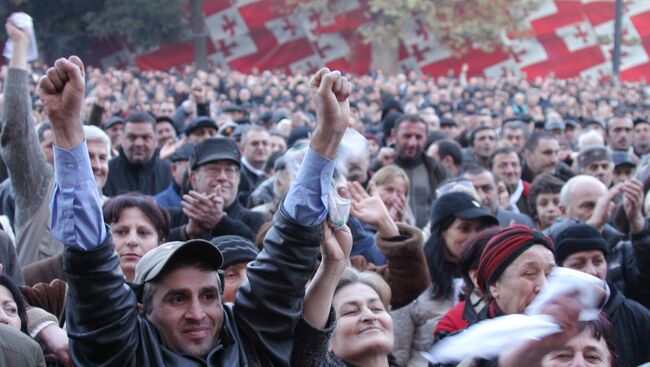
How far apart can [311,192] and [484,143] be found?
614 centimetres

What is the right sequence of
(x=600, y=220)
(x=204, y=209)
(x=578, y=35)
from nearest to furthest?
(x=204, y=209) → (x=600, y=220) → (x=578, y=35)

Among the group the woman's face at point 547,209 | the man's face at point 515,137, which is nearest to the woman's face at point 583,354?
the woman's face at point 547,209

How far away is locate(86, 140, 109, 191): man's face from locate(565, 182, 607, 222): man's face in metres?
2.39

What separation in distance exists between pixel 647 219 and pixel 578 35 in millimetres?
23407

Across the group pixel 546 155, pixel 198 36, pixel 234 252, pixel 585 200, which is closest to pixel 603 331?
pixel 234 252

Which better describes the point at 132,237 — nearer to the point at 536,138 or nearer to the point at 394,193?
the point at 394,193

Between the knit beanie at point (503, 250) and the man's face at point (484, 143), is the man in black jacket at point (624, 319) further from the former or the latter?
the man's face at point (484, 143)

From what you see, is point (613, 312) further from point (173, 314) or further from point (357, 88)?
point (357, 88)

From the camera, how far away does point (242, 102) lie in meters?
16.2

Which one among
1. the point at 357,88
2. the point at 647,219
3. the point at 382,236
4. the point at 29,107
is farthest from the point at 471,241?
the point at 357,88

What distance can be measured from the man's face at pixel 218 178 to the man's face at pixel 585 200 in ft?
5.77

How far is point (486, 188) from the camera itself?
5840 millimetres

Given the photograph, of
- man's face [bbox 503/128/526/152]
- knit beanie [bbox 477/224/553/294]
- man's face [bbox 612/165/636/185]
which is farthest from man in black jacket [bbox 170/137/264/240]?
man's face [bbox 503/128/526/152]

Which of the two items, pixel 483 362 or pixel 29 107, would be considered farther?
pixel 29 107
